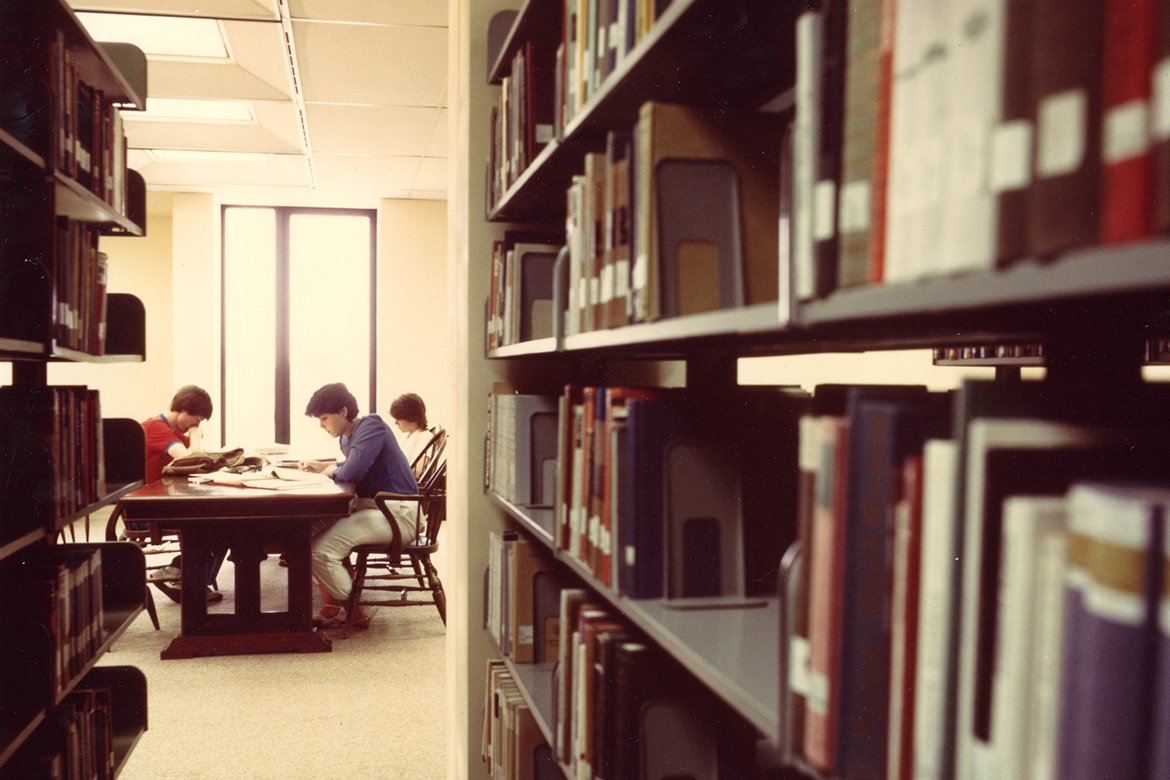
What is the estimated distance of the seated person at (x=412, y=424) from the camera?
505 centimetres

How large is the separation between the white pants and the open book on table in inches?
9.9

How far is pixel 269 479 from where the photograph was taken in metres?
4.22

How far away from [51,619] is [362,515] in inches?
92.1

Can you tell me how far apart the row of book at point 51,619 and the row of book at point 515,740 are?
0.95 m

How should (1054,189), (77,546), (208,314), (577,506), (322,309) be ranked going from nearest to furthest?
(1054,189)
(577,506)
(77,546)
(208,314)
(322,309)

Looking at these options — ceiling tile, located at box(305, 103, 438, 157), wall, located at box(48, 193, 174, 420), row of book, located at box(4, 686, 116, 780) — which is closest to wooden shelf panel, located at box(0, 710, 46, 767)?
row of book, located at box(4, 686, 116, 780)

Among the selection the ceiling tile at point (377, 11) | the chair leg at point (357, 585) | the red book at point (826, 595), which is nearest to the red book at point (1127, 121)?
the red book at point (826, 595)

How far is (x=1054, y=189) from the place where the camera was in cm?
43

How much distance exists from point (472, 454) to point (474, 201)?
68 centimetres

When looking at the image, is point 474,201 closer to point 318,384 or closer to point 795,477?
point 795,477

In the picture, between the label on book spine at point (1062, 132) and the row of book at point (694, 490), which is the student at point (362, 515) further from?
the label on book spine at point (1062, 132)

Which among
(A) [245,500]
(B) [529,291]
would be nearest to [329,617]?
(A) [245,500]

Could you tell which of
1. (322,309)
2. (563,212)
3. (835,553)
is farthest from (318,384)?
(835,553)

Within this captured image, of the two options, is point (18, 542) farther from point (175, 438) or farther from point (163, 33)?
point (175, 438)
